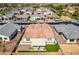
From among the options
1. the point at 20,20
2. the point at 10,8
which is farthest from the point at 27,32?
the point at 10,8

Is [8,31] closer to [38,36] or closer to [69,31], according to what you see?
[38,36]

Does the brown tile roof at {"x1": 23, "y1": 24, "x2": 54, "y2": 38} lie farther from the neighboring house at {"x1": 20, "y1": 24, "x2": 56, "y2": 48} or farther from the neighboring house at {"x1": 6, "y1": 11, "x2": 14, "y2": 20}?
the neighboring house at {"x1": 6, "y1": 11, "x2": 14, "y2": 20}

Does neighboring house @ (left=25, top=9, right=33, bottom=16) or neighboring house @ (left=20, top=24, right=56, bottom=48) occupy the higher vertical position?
neighboring house @ (left=25, top=9, right=33, bottom=16)

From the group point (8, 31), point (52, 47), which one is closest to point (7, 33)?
point (8, 31)

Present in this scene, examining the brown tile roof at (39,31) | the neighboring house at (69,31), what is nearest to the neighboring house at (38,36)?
the brown tile roof at (39,31)

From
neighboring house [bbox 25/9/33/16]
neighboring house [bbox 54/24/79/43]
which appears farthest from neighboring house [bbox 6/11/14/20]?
neighboring house [bbox 54/24/79/43]
